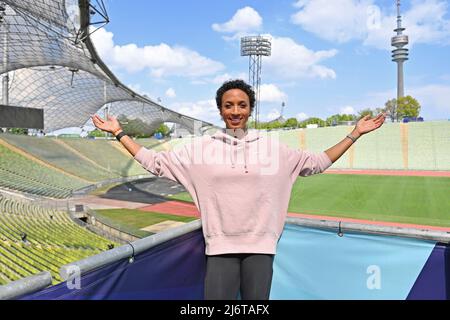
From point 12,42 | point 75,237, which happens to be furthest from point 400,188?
point 12,42

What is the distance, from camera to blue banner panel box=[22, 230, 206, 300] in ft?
5.69

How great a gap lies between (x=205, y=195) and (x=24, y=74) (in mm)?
44342

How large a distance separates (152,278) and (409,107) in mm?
87006

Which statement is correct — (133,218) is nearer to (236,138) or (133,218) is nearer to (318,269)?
(318,269)

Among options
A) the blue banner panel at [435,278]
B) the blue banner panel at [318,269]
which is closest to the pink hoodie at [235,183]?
the blue banner panel at [318,269]

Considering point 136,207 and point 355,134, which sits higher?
point 355,134

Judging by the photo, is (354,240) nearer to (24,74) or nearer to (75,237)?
(75,237)

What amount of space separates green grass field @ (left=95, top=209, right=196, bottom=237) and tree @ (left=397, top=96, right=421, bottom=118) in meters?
71.9

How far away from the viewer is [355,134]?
2.54m

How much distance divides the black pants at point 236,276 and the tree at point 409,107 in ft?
280

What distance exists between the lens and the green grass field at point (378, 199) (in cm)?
2003

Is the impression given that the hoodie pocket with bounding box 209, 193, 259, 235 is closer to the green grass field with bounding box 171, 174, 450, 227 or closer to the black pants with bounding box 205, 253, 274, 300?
the black pants with bounding box 205, 253, 274, 300

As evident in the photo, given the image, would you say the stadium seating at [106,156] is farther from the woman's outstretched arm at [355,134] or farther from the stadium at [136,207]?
the woman's outstretched arm at [355,134]

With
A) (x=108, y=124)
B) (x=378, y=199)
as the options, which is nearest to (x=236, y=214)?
(x=108, y=124)
